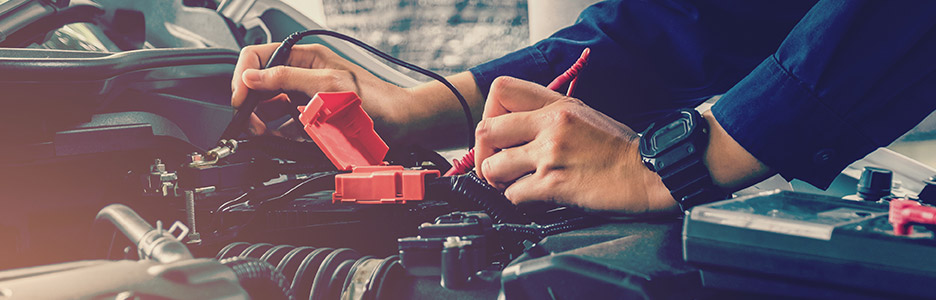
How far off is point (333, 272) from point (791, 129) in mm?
443

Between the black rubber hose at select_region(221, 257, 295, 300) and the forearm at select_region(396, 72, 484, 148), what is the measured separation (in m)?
0.66

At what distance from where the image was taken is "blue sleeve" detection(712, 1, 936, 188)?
21.8 inches

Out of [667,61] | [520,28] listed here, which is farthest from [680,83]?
[520,28]

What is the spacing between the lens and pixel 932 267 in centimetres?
29

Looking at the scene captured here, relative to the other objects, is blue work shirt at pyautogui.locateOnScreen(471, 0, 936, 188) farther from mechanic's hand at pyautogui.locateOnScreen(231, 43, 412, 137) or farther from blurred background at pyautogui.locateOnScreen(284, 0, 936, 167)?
blurred background at pyautogui.locateOnScreen(284, 0, 936, 167)

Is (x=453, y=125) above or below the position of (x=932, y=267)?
below

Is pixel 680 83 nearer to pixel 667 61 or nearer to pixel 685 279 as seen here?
pixel 667 61

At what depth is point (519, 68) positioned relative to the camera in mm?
1087

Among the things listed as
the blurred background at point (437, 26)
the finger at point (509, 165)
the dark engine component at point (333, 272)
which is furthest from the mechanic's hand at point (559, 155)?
the blurred background at point (437, 26)

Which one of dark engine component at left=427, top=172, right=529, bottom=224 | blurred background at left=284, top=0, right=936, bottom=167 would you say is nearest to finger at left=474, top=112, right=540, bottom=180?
dark engine component at left=427, top=172, right=529, bottom=224

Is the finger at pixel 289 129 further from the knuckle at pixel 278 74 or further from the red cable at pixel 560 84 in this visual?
the red cable at pixel 560 84

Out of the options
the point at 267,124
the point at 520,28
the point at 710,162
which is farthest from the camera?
the point at 520,28

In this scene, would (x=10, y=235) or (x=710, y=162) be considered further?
(x=710, y=162)

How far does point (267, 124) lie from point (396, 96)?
21cm
